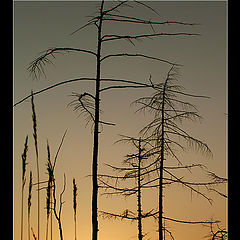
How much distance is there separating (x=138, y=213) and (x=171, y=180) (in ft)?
2.63

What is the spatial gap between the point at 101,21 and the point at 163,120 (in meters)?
1.93

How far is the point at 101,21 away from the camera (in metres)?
2.90

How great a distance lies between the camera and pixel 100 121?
9.02ft

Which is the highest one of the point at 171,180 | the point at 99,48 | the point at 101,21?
the point at 101,21

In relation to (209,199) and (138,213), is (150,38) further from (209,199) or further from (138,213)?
(138,213)
